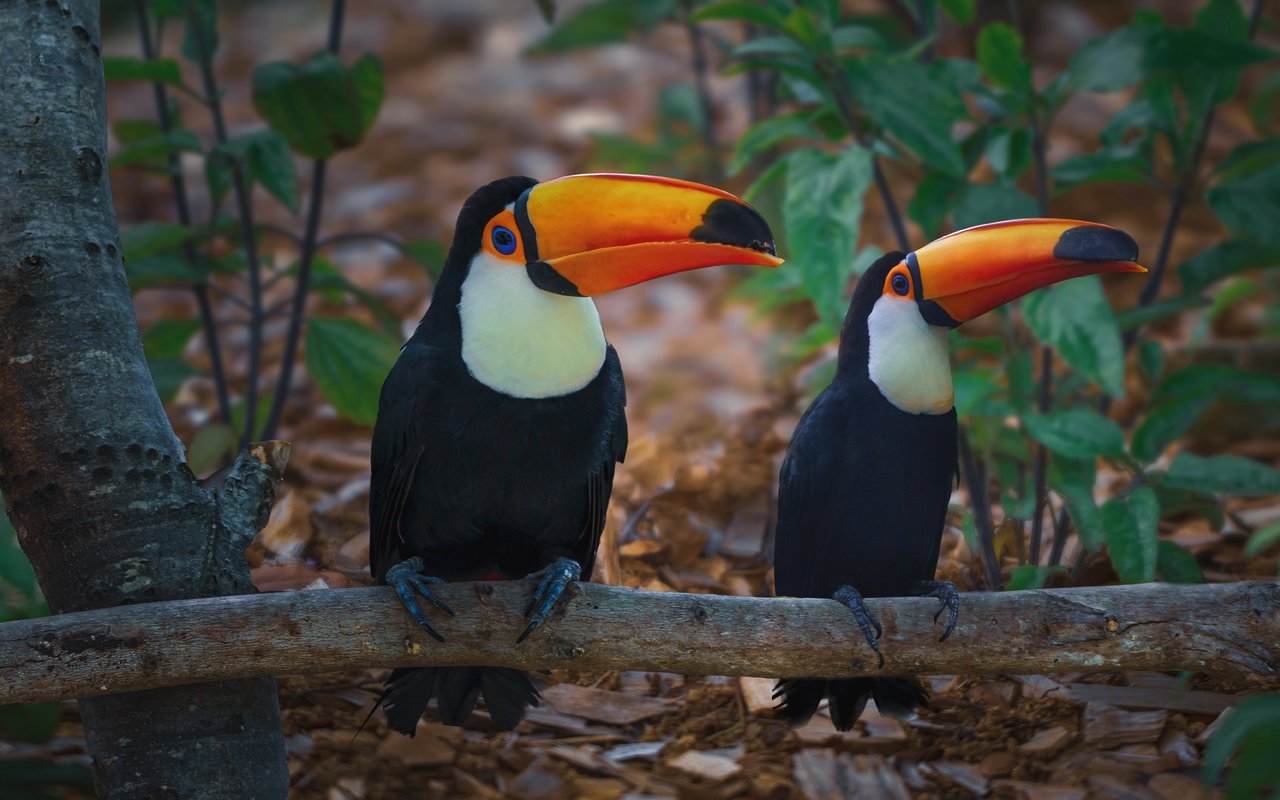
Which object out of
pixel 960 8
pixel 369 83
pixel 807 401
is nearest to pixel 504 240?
pixel 369 83

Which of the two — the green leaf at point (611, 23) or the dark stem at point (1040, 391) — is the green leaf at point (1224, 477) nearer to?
the dark stem at point (1040, 391)

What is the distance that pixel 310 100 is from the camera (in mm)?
2678

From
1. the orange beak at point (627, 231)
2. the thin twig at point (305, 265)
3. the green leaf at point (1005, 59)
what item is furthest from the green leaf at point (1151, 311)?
the thin twig at point (305, 265)

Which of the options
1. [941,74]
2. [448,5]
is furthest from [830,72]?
[448,5]

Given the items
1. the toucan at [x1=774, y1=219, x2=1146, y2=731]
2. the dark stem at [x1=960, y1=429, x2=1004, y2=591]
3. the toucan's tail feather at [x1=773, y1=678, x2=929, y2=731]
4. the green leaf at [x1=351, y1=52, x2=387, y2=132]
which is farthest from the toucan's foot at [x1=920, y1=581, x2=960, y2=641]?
the green leaf at [x1=351, y1=52, x2=387, y2=132]

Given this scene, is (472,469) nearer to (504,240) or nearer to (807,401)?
(504,240)

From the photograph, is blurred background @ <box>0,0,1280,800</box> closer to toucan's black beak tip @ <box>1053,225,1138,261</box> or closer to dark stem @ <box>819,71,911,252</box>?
dark stem @ <box>819,71,911,252</box>

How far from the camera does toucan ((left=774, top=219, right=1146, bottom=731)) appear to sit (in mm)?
2096

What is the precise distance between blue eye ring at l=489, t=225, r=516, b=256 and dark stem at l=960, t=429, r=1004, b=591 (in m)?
1.09

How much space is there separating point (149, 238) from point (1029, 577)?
1.90m

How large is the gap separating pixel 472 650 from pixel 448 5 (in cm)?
490

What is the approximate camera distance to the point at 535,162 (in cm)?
505

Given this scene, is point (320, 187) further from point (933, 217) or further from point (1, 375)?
point (933, 217)

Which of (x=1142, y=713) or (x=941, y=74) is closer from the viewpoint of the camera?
(x=1142, y=713)
